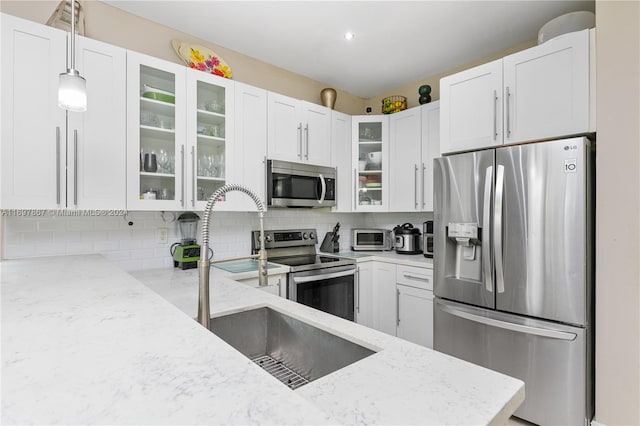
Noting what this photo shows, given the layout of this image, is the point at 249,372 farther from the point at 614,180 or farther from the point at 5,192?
the point at 614,180

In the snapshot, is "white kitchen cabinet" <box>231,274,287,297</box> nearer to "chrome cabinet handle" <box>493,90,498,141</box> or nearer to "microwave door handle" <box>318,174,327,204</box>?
"microwave door handle" <box>318,174,327,204</box>

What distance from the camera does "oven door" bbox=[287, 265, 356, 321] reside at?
2480 mm

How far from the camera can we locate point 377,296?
10.0ft

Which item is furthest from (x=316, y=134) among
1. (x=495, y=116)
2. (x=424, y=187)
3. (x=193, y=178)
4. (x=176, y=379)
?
(x=176, y=379)

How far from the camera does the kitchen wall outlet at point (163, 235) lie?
2415 millimetres

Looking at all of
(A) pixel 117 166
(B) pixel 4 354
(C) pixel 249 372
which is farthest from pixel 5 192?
(C) pixel 249 372

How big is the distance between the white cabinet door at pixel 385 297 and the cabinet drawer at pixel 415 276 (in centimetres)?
8

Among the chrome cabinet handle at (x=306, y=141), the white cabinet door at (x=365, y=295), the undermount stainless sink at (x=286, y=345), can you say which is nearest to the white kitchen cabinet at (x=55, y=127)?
the undermount stainless sink at (x=286, y=345)

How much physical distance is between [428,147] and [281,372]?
8.08 ft

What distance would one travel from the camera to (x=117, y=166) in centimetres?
196

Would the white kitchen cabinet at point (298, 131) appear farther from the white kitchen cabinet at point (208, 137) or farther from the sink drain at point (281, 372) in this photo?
the sink drain at point (281, 372)

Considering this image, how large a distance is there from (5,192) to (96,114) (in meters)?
0.61

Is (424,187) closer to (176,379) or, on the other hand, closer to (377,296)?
(377,296)

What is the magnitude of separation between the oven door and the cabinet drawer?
0.42 m
